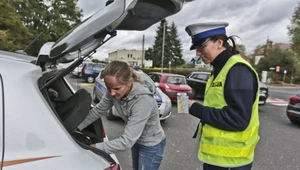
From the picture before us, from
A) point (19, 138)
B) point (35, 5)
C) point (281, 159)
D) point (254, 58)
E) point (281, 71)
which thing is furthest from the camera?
point (254, 58)

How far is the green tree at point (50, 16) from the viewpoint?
27938 mm

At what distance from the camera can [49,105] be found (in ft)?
4.25

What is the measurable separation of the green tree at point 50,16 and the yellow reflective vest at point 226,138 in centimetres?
2818

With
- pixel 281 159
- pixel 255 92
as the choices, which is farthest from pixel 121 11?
pixel 281 159

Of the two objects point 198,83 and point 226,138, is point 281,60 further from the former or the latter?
point 226,138

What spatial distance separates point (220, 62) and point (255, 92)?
0.98 feet

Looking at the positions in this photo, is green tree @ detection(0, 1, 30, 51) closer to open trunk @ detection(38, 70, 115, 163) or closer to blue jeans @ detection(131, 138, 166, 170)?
open trunk @ detection(38, 70, 115, 163)

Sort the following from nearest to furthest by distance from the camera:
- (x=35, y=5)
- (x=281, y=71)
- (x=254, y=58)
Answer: (x=35, y=5) → (x=281, y=71) → (x=254, y=58)

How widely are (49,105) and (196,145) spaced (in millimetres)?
4241

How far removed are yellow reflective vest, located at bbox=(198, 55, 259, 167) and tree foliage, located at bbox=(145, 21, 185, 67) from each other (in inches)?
1886

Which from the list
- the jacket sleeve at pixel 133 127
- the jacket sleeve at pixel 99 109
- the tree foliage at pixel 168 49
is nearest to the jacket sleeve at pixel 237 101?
the jacket sleeve at pixel 133 127

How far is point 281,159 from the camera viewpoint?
461 centimetres

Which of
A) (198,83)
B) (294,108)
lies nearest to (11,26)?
(198,83)

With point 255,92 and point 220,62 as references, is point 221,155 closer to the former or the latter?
point 255,92
